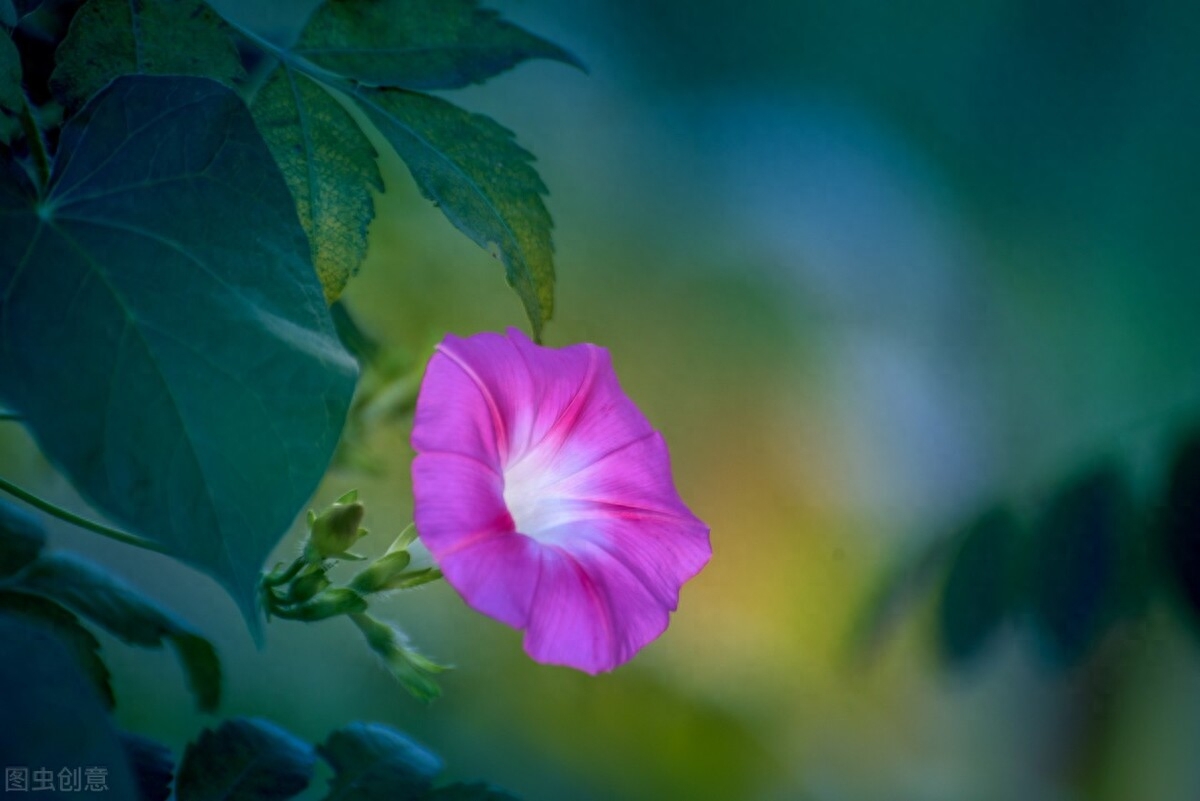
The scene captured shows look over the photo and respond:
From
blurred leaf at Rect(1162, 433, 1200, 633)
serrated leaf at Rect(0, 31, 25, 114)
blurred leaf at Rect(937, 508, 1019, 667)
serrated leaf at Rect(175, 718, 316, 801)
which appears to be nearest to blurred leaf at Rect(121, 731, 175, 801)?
serrated leaf at Rect(175, 718, 316, 801)

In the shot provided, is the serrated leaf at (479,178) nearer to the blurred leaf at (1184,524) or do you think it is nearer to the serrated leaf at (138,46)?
the serrated leaf at (138,46)

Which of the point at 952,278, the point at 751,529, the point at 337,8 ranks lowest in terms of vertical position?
the point at 337,8

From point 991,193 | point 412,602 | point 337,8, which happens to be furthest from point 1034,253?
point 337,8

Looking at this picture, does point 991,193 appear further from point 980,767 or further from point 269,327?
point 269,327

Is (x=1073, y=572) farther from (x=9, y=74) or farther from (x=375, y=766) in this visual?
(x=9, y=74)

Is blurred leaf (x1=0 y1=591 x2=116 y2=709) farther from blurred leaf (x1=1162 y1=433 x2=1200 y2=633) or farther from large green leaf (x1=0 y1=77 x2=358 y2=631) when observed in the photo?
blurred leaf (x1=1162 y1=433 x2=1200 y2=633)

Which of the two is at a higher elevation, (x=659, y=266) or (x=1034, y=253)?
(x=1034, y=253)
